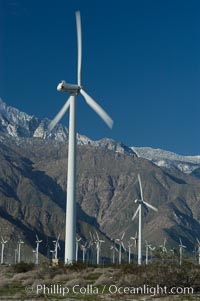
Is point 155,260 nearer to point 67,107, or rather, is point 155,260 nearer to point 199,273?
point 199,273

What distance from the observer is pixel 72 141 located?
185 ft

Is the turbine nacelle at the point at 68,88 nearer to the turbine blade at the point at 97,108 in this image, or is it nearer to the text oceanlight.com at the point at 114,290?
the turbine blade at the point at 97,108

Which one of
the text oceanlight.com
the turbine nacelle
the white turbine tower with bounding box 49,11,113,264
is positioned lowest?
the text oceanlight.com

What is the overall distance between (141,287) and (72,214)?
20.1 metres

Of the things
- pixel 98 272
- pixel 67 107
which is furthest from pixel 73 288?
pixel 67 107

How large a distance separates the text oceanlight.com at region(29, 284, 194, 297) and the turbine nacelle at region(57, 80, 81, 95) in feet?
98.9

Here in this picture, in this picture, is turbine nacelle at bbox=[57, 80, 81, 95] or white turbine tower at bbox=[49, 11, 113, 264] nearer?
white turbine tower at bbox=[49, 11, 113, 264]

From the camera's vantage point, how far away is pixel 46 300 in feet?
94.8

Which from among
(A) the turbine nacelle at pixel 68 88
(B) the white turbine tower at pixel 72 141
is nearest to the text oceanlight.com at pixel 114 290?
(B) the white turbine tower at pixel 72 141

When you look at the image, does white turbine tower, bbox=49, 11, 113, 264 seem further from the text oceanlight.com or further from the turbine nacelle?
the text oceanlight.com

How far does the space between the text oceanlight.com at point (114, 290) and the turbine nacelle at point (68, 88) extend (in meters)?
30.1

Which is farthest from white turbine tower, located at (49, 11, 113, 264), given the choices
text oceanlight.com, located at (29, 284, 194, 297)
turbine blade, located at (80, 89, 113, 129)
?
text oceanlight.com, located at (29, 284, 194, 297)

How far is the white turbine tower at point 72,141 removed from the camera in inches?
2087

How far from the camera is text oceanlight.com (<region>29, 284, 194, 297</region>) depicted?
3297cm
